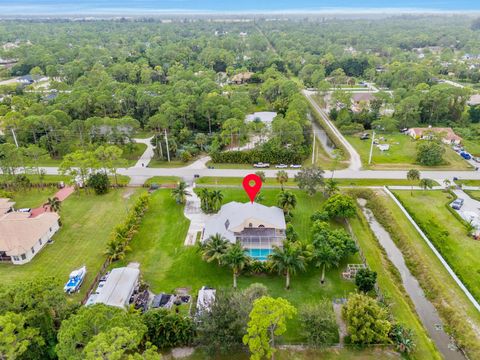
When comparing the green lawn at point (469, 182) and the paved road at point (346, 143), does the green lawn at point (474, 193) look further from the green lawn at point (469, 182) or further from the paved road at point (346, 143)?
the paved road at point (346, 143)

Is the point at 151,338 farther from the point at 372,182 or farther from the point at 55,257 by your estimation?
the point at 372,182

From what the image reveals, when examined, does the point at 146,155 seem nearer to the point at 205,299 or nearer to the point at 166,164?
the point at 166,164

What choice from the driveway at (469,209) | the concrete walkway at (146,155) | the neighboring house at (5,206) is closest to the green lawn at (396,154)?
the driveway at (469,209)

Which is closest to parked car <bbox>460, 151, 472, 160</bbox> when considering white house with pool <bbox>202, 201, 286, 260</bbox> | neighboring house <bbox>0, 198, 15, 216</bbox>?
white house with pool <bbox>202, 201, 286, 260</bbox>

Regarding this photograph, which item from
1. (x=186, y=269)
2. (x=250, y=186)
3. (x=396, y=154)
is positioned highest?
(x=250, y=186)

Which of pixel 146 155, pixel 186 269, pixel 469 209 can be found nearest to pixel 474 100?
pixel 469 209

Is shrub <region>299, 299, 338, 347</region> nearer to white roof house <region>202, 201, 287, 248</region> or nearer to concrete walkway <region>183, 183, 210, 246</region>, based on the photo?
white roof house <region>202, 201, 287, 248</region>

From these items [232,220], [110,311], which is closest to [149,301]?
[110,311]
